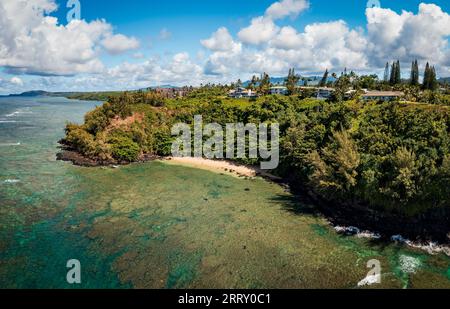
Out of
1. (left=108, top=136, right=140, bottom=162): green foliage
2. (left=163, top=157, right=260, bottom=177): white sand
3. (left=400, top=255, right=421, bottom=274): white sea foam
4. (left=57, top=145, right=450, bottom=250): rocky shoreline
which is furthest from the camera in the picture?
(left=108, top=136, right=140, bottom=162): green foliage

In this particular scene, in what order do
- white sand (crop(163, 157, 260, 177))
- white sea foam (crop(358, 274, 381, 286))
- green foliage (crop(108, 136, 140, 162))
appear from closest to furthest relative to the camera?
white sea foam (crop(358, 274, 381, 286)), white sand (crop(163, 157, 260, 177)), green foliage (crop(108, 136, 140, 162))

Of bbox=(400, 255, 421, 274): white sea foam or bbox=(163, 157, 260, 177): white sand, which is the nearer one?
bbox=(400, 255, 421, 274): white sea foam

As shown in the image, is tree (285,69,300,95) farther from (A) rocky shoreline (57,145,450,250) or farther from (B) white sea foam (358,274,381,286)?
(B) white sea foam (358,274,381,286)

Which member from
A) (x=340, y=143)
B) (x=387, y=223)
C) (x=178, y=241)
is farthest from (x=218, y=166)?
(x=387, y=223)

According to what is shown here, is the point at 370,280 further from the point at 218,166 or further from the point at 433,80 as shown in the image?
the point at 433,80

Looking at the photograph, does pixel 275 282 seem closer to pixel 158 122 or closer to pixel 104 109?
pixel 158 122

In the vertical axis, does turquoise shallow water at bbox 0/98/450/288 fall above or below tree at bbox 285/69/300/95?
below

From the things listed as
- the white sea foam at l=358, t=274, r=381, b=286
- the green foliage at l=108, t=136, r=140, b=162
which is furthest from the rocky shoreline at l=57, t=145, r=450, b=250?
the green foliage at l=108, t=136, r=140, b=162
